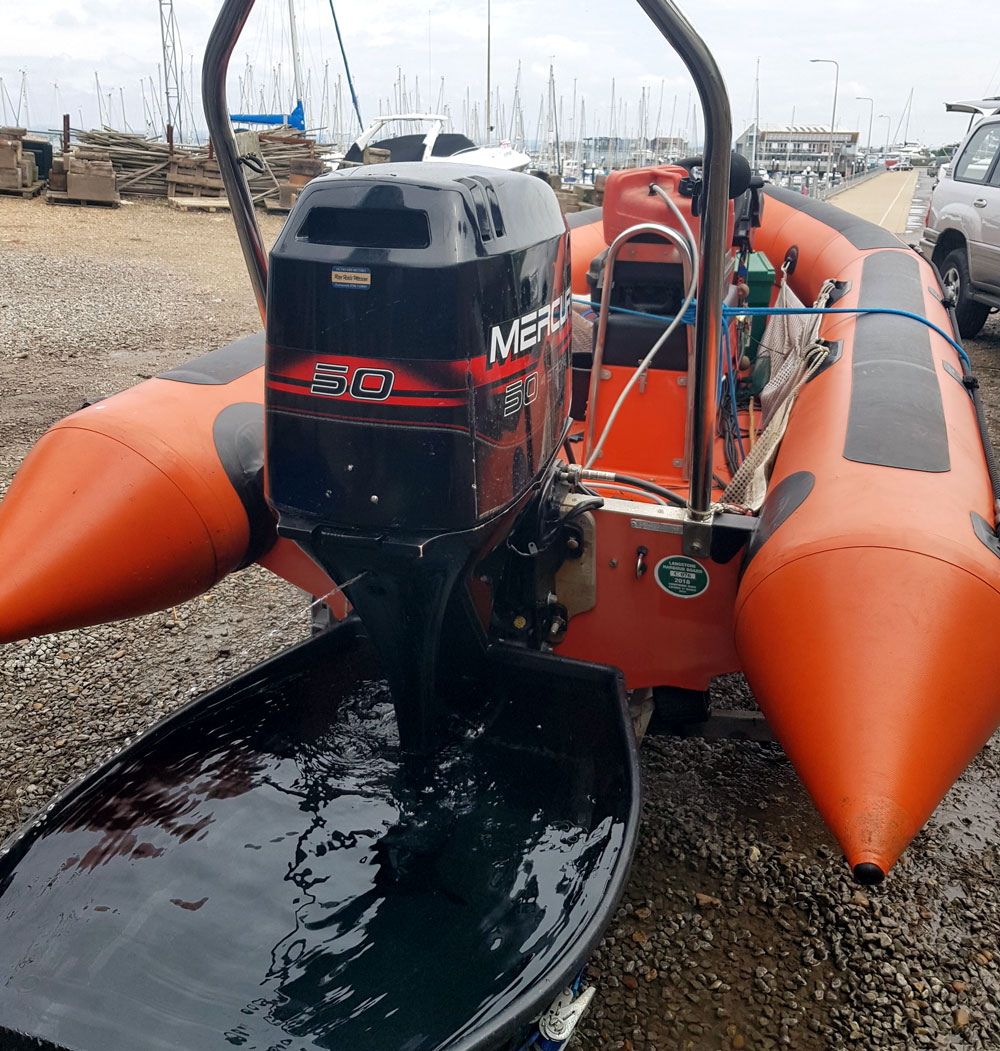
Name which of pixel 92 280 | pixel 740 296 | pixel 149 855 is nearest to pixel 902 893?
pixel 149 855

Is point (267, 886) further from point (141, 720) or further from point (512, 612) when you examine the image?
point (141, 720)

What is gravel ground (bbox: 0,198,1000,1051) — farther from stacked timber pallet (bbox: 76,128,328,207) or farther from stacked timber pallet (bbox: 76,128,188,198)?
stacked timber pallet (bbox: 76,128,188,198)

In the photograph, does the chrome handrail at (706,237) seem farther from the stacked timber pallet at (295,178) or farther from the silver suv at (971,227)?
the stacked timber pallet at (295,178)

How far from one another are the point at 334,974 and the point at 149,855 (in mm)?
421

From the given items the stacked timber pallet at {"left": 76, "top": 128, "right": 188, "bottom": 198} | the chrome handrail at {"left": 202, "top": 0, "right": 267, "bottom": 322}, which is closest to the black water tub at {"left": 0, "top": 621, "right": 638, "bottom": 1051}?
the chrome handrail at {"left": 202, "top": 0, "right": 267, "bottom": 322}

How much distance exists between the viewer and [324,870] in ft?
5.56

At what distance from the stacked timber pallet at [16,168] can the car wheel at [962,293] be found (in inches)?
519

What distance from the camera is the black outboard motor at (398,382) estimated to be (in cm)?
156

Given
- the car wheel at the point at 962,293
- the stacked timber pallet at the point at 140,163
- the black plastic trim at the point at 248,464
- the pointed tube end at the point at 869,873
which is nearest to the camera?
the pointed tube end at the point at 869,873

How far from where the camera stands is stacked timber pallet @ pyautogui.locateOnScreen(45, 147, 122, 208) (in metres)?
14.0

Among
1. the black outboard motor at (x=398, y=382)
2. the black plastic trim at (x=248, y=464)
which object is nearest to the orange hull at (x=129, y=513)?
the black plastic trim at (x=248, y=464)

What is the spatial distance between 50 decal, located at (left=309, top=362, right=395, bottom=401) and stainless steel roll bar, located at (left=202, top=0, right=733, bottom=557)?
638 mm

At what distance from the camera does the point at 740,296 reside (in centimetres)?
380

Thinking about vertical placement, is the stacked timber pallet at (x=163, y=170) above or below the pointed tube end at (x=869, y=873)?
above
